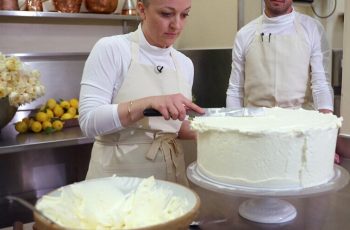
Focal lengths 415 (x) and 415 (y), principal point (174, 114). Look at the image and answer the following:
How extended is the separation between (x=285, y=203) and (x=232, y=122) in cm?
23

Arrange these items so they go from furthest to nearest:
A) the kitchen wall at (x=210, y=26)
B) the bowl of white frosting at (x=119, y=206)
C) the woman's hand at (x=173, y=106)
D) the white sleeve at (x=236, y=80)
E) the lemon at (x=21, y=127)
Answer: the kitchen wall at (x=210, y=26) → the lemon at (x=21, y=127) → the white sleeve at (x=236, y=80) → the woman's hand at (x=173, y=106) → the bowl of white frosting at (x=119, y=206)

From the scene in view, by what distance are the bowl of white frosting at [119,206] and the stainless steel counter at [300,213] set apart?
0.20 meters

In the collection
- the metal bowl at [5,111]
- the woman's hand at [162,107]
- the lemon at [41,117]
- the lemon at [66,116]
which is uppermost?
the woman's hand at [162,107]

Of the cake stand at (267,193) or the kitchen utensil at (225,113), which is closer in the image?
the cake stand at (267,193)

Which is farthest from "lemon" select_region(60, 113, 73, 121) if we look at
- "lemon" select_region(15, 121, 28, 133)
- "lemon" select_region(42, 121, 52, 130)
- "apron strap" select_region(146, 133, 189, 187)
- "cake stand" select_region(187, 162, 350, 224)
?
"cake stand" select_region(187, 162, 350, 224)

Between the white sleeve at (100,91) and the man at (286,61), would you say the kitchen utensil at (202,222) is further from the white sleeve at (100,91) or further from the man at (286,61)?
the man at (286,61)

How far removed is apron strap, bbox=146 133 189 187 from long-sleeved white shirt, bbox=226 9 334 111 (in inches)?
30.5

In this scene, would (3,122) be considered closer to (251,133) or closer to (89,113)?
(89,113)

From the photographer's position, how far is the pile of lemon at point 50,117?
2.14 meters

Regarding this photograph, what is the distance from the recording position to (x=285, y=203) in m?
0.99

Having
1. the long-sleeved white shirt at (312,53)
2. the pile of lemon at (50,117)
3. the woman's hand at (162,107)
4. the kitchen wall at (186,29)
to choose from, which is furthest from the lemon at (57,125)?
the woman's hand at (162,107)

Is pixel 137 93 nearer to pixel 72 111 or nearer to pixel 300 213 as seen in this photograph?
pixel 300 213

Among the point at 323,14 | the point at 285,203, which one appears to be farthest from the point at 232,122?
the point at 323,14

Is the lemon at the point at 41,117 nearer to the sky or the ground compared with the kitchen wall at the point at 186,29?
nearer to the ground
